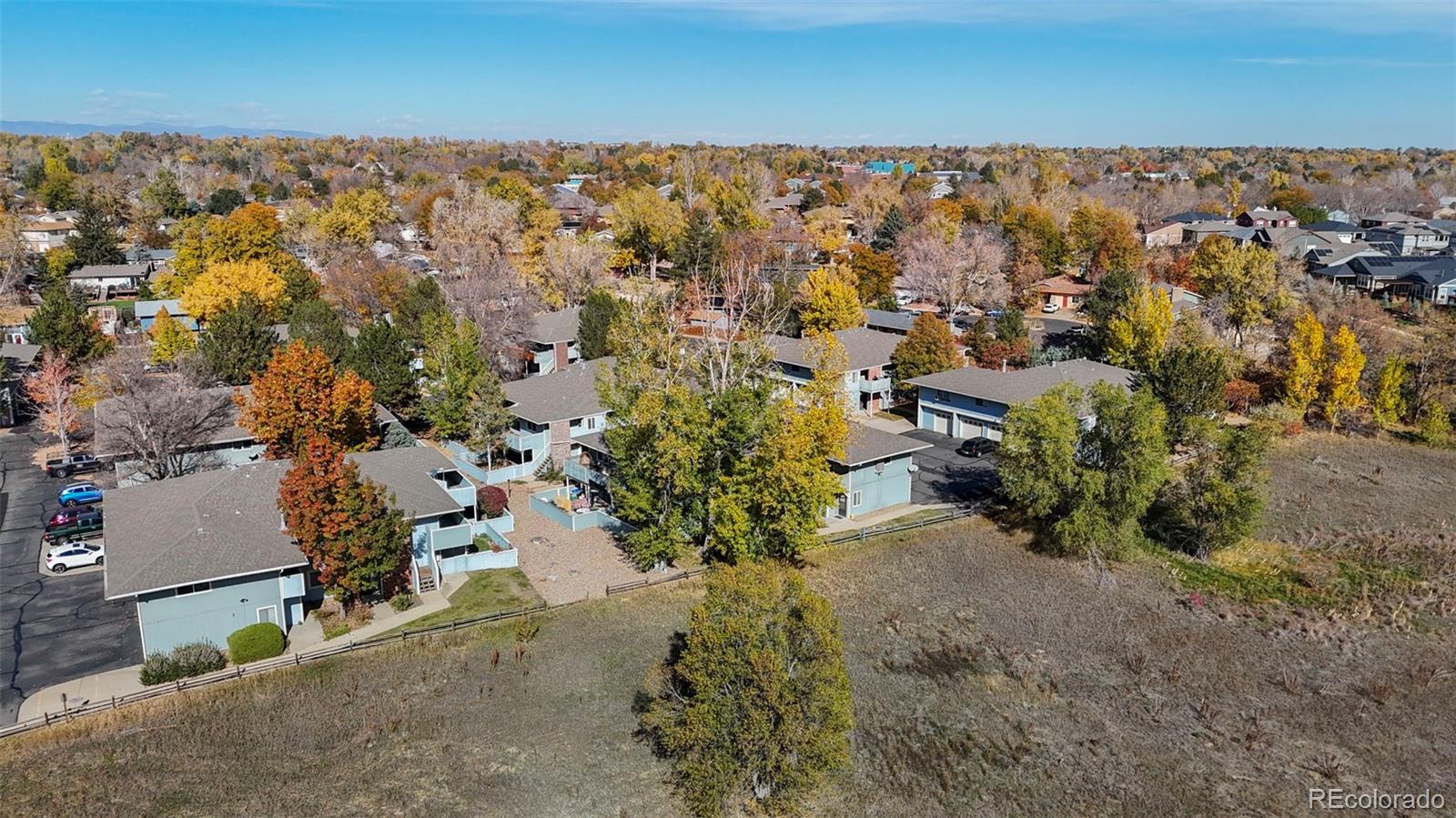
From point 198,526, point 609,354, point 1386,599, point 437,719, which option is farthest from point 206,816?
point 609,354

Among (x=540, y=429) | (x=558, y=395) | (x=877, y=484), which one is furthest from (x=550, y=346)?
(x=877, y=484)

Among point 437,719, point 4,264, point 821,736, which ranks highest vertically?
point 4,264

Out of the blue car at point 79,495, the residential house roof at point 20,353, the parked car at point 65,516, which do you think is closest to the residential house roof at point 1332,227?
the blue car at point 79,495

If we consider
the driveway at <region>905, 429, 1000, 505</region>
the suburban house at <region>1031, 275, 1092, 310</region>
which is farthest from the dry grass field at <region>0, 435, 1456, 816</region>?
the suburban house at <region>1031, 275, 1092, 310</region>

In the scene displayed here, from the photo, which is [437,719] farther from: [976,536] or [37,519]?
[37,519]

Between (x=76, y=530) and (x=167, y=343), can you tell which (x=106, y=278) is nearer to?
(x=167, y=343)

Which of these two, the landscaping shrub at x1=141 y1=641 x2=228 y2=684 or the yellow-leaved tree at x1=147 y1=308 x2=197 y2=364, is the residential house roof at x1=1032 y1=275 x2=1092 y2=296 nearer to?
the yellow-leaved tree at x1=147 y1=308 x2=197 y2=364
